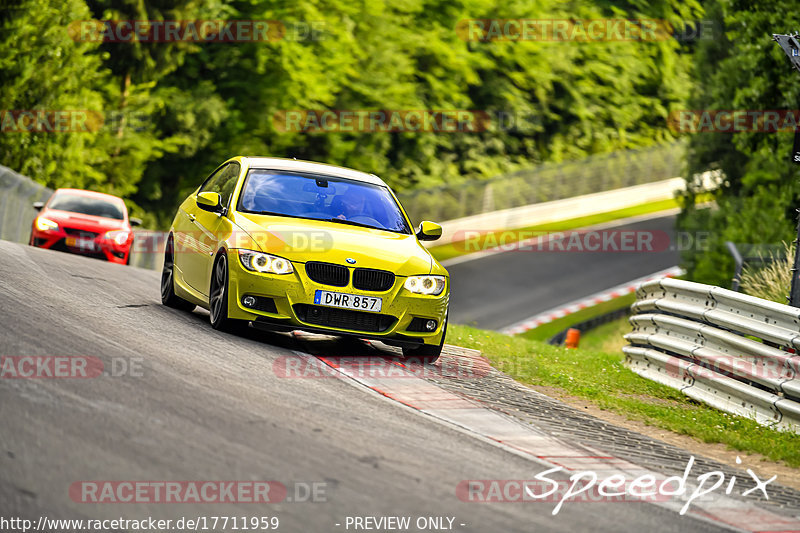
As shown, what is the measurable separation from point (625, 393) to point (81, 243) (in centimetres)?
1245

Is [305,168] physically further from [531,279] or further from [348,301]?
[531,279]

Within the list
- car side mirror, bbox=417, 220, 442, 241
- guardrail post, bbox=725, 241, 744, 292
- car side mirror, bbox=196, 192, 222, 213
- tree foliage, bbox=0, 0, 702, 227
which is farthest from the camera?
tree foliage, bbox=0, 0, 702, 227

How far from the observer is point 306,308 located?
391 inches

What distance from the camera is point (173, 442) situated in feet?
19.9

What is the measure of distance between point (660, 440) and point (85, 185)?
27305 millimetres

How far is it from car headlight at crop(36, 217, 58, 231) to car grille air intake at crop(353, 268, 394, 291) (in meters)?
12.0

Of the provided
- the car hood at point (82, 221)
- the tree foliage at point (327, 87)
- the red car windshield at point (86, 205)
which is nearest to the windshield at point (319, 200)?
the car hood at point (82, 221)

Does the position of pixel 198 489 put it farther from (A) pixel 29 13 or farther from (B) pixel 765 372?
(A) pixel 29 13

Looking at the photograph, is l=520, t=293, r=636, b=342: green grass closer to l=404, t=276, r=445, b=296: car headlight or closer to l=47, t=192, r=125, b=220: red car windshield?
l=47, t=192, r=125, b=220: red car windshield

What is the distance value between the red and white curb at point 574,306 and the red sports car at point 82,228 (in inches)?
392

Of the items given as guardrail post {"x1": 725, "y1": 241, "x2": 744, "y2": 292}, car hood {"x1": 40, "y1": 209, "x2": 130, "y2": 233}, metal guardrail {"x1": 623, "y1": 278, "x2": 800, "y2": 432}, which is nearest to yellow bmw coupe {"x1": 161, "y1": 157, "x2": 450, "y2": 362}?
metal guardrail {"x1": 623, "y1": 278, "x2": 800, "y2": 432}

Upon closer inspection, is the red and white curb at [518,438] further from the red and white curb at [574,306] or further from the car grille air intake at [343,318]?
the red and white curb at [574,306]

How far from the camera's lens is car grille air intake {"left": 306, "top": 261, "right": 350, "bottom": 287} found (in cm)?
995

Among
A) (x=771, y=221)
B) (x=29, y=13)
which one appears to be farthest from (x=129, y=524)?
(x=29, y=13)
